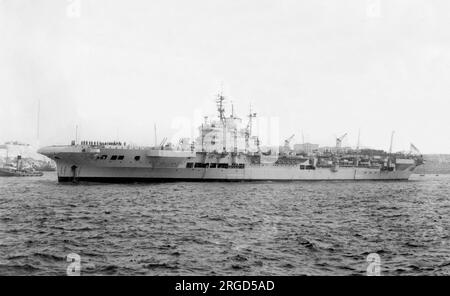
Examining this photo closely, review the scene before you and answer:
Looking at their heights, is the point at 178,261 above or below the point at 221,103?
below

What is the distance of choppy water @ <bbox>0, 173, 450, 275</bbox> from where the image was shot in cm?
1141

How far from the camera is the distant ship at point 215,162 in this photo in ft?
135

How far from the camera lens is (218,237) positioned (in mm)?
15258

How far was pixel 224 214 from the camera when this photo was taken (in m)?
21.0

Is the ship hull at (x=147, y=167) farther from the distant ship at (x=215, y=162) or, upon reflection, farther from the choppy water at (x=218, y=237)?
the choppy water at (x=218, y=237)

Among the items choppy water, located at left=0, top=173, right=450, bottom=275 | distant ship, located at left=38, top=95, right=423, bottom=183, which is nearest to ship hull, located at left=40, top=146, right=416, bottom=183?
distant ship, located at left=38, top=95, right=423, bottom=183

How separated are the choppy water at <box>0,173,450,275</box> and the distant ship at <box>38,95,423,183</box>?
1542 cm

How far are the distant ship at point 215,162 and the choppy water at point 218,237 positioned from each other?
1542 centimetres

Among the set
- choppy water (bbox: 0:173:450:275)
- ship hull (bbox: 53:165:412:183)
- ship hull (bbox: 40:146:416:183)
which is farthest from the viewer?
ship hull (bbox: 53:165:412:183)

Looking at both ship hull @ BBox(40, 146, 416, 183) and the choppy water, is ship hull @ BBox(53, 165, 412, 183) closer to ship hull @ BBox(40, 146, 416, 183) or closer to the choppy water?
ship hull @ BBox(40, 146, 416, 183)
